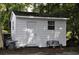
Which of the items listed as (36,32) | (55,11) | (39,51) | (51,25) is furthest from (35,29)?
(55,11)

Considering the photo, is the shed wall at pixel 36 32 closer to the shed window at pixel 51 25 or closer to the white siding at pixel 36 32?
the white siding at pixel 36 32

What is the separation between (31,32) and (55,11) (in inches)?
56.2

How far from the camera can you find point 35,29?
10594 millimetres

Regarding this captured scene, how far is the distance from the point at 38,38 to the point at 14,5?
1.80 m

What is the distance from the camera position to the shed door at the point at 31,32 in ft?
34.2

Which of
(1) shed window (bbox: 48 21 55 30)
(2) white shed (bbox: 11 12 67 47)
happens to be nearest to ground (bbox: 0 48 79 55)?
(2) white shed (bbox: 11 12 67 47)

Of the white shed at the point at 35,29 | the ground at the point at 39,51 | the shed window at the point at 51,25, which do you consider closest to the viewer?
the ground at the point at 39,51

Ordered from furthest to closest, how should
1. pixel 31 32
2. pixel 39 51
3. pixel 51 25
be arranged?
pixel 51 25 → pixel 31 32 → pixel 39 51

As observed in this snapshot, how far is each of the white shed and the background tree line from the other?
0.21 metres

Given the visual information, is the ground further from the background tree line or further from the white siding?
the background tree line

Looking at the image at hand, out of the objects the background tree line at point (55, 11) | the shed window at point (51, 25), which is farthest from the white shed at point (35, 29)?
the background tree line at point (55, 11)

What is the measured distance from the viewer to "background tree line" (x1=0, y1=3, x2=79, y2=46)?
10266 millimetres

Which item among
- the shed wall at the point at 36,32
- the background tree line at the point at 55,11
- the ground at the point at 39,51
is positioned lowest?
the ground at the point at 39,51

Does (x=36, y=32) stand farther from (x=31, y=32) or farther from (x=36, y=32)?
(x=31, y=32)
